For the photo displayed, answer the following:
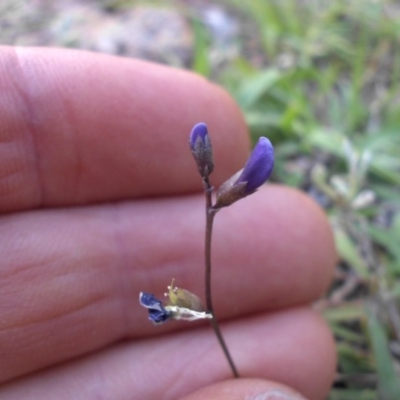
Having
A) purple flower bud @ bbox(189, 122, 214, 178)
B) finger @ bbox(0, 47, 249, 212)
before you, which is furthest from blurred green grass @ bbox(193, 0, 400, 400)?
purple flower bud @ bbox(189, 122, 214, 178)

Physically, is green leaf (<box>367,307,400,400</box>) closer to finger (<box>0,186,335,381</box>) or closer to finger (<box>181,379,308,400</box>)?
finger (<box>0,186,335,381</box>)

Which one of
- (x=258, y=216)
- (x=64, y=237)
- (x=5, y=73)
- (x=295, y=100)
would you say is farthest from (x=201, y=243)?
(x=295, y=100)

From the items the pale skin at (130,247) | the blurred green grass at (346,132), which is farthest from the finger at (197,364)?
the blurred green grass at (346,132)

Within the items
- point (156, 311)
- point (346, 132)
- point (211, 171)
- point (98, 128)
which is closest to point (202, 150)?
point (211, 171)

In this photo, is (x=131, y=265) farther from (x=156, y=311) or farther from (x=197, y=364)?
(x=156, y=311)

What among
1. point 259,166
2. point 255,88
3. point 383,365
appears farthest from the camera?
point 255,88

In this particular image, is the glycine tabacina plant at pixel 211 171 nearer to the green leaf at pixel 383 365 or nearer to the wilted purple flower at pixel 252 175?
the wilted purple flower at pixel 252 175

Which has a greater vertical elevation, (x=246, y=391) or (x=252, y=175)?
(x=252, y=175)

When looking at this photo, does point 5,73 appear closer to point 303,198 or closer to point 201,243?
point 201,243
